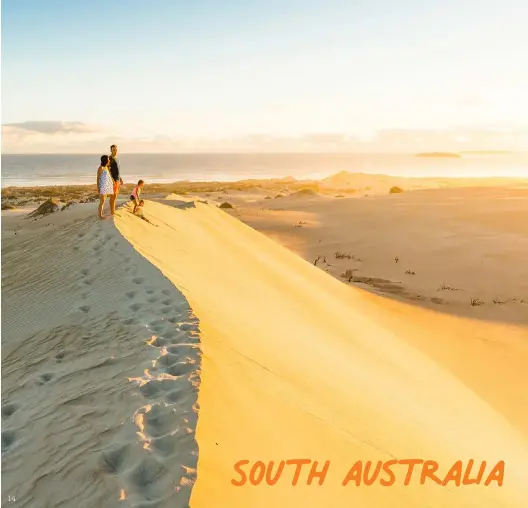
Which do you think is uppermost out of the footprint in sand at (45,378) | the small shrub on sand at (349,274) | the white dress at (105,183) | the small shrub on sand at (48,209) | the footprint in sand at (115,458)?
the white dress at (105,183)

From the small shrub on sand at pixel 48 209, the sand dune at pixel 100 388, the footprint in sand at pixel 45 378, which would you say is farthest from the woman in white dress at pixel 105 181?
the small shrub on sand at pixel 48 209

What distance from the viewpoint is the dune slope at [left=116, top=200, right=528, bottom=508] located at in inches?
121

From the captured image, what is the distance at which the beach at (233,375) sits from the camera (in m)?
2.87

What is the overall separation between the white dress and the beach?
1.76ft

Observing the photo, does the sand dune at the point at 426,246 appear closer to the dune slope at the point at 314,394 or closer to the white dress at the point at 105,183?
the dune slope at the point at 314,394

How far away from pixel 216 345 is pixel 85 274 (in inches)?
133

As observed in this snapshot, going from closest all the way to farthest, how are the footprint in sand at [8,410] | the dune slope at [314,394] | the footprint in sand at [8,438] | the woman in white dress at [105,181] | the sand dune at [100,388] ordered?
1. the sand dune at [100,388]
2. the dune slope at [314,394]
3. the footprint in sand at [8,438]
4. the footprint in sand at [8,410]
5. the woman in white dress at [105,181]

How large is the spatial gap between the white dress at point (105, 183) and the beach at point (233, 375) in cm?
54

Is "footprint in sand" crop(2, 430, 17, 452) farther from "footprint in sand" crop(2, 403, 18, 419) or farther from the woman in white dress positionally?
the woman in white dress

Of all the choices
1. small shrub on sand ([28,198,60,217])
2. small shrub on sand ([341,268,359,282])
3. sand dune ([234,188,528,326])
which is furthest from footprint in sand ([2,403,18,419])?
small shrub on sand ([28,198,60,217])

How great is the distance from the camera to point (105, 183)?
30.7ft

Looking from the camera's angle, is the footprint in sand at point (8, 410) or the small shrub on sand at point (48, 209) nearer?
the footprint in sand at point (8, 410)

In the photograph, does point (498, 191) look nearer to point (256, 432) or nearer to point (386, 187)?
point (386, 187)

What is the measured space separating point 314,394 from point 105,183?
6659 millimetres
